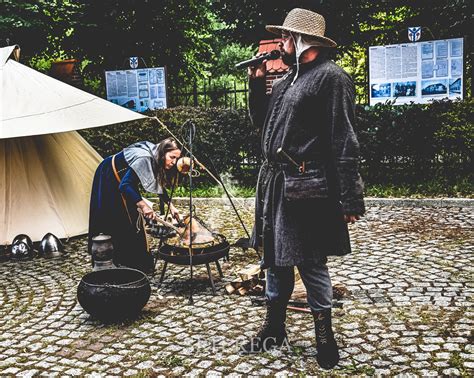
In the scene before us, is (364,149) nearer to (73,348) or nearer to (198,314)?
(198,314)

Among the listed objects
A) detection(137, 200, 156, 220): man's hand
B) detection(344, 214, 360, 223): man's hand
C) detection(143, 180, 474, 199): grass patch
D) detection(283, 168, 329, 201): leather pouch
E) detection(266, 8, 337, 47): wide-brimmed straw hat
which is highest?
detection(266, 8, 337, 47): wide-brimmed straw hat

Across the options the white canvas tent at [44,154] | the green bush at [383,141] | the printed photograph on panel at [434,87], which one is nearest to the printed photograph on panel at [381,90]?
the green bush at [383,141]

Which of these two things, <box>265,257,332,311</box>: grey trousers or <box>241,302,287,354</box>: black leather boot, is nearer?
<box>265,257,332,311</box>: grey trousers

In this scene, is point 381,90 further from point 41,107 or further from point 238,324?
point 238,324

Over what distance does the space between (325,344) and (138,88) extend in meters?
8.75

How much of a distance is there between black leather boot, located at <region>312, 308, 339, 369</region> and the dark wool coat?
1.46 feet

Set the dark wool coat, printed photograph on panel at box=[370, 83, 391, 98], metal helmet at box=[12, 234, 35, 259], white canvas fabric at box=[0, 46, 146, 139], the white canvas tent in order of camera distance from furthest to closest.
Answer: printed photograph on panel at box=[370, 83, 391, 98]
metal helmet at box=[12, 234, 35, 259]
the white canvas tent
white canvas fabric at box=[0, 46, 146, 139]
the dark wool coat

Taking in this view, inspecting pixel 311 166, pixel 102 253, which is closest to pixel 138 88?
pixel 102 253

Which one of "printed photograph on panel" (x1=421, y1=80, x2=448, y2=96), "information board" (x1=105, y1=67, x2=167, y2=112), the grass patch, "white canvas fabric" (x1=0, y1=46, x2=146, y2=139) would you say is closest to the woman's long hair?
"white canvas fabric" (x1=0, y1=46, x2=146, y2=139)

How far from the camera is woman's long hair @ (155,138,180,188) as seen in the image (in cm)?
529

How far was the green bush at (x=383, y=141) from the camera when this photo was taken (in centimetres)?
881

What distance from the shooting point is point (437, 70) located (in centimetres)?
929

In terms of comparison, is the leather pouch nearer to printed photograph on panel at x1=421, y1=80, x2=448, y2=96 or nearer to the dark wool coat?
the dark wool coat

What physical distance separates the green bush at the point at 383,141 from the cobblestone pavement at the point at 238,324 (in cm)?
287
